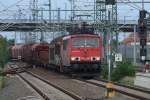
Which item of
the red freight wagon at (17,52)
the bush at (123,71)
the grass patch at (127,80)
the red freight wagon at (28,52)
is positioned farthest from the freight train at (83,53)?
the red freight wagon at (17,52)

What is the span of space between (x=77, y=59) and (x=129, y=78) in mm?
4241

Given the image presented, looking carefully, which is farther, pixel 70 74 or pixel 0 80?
pixel 70 74

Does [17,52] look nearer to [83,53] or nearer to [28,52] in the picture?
[28,52]

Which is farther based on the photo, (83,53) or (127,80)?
(83,53)

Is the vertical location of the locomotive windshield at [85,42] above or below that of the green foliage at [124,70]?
above

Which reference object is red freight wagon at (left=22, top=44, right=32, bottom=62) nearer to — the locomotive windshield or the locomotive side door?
the locomotive side door

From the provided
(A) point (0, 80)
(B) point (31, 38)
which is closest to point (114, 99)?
(A) point (0, 80)

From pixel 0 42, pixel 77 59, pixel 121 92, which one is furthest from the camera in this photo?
pixel 0 42

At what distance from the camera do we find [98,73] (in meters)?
38.4

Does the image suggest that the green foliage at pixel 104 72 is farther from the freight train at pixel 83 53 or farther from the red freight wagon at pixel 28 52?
the red freight wagon at pixel 28 52

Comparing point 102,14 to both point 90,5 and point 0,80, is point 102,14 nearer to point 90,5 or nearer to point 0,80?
point 90,5

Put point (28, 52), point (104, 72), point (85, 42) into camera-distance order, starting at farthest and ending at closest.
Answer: point (28, 52), point (104, 72), point (85, 42)

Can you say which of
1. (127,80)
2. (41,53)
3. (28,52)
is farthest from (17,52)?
(127,80)

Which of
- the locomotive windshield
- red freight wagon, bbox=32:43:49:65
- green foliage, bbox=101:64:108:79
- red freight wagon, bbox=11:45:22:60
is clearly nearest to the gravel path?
the locomotive windshield
